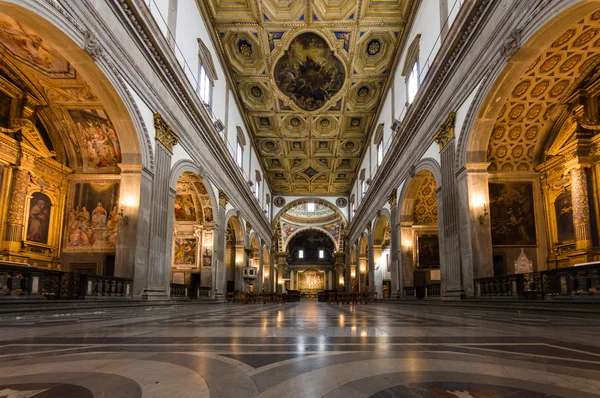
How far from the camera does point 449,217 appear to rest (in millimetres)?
10867

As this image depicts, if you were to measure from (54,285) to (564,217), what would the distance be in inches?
520

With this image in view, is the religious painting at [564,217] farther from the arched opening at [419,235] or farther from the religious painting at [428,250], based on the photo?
the religious painting at [428,250]

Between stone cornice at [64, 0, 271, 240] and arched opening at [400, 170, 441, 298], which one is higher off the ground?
stone cornice at [64, 0, 271, 240]

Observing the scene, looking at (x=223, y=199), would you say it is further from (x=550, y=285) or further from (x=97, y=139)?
(x=550, y=285)

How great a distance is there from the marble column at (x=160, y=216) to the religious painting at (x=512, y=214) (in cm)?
951

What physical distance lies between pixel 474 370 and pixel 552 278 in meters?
7.39

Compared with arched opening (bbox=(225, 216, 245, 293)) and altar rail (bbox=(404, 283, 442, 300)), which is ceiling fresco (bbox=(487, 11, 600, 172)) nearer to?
altar rail (bbox=(404, 283, 442, 300))

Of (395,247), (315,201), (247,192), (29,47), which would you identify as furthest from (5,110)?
(315,201)

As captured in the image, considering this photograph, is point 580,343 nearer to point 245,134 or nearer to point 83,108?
point 83,108

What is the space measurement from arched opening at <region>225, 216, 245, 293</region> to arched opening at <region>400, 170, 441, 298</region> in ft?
31.4

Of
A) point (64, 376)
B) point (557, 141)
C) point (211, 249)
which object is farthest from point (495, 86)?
point (211, 249)

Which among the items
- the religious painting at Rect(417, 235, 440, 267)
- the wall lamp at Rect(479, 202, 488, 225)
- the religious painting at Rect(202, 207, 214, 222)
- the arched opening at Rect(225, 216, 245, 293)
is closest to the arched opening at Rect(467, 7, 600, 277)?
the wall lamp at Rect(479, 202, 488, 225)

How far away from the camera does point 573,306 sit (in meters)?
5.85

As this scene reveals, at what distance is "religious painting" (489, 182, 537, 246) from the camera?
11.5 m
